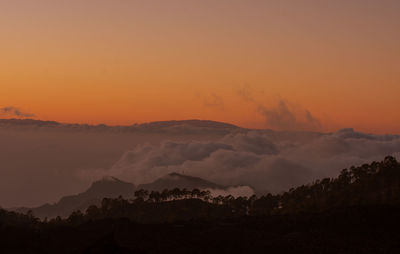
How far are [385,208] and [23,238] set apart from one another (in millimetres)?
91569

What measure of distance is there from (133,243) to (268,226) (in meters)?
38.9

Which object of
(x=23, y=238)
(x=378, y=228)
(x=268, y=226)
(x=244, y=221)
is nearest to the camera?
(x=23, y=238)

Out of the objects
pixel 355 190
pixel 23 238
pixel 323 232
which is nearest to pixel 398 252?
pixel 323 232

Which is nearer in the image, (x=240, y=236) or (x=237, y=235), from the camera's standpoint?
(x=240, y=236)

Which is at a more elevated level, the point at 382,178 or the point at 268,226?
the point at 382,178

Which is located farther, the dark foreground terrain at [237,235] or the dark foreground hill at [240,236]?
Answer: the dark foreground hill at [240,236]

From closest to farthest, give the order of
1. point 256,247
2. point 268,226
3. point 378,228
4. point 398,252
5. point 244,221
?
point 398,252, point 256,247, point 378,228, point 268,226, point 244,221

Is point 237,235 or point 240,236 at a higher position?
point 237,235

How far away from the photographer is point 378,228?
403 feet

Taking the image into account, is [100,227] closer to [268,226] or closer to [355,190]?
[268,226]

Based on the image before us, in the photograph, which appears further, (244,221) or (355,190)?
(355,190)

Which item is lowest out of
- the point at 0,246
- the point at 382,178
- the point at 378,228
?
the point at 0,246

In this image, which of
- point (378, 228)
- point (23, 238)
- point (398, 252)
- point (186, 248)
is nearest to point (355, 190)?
point (378, 228)

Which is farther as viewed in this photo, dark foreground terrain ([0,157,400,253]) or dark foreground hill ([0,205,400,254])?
dark foreground hill ([0,205,400,254])
